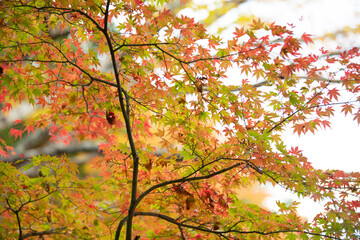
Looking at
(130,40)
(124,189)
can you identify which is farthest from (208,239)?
(130,40)

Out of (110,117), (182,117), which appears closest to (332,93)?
(182,117)

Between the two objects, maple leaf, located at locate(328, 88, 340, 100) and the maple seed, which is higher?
maple leaf, located at locate(328, 88, 340, 100)

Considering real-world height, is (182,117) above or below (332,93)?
below

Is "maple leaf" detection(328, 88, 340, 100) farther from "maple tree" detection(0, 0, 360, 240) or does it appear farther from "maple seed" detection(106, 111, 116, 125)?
"maple seed" detection(106, 111, 116, 125)

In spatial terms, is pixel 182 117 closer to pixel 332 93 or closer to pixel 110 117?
pixel 110 117

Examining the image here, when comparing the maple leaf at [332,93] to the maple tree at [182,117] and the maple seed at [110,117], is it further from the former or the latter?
the maple seed at [110,117]

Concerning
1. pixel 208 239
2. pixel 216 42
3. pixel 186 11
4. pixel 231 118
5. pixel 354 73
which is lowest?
pixel 208 239

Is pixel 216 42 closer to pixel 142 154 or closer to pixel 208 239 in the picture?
pixel 142 154

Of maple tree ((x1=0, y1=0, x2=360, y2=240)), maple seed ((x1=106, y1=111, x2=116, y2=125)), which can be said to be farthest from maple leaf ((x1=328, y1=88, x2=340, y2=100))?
A: maple seed ((x1=106, y1=111, x2=116, y2=125))

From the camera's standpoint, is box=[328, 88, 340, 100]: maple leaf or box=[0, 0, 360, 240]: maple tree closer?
box=[0, 0, 360, 240]: maple tree

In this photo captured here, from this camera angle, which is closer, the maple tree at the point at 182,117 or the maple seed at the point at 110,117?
→ the maple tree at the point at 182,117

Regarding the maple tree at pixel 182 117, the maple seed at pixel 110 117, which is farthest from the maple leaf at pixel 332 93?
the maple seed at pixel 110 117

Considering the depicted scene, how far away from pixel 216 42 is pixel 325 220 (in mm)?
1641

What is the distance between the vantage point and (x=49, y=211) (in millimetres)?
2555
